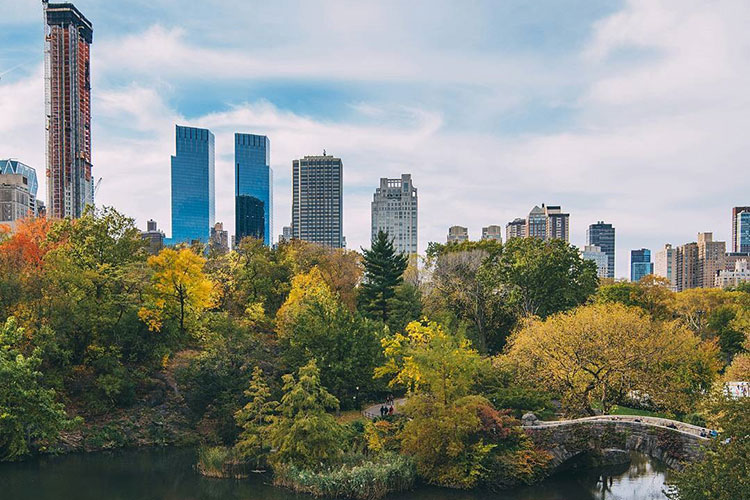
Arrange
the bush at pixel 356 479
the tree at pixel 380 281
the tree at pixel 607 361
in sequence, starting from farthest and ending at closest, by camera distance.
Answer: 1. the tree at pixel 380 281
2. the tree at pixel 607 361
3. the bush at pixel 356 479

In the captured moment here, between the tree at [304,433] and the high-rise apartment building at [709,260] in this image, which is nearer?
the tree at [304,433]

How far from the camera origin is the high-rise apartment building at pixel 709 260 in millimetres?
171125

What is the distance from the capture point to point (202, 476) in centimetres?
2678

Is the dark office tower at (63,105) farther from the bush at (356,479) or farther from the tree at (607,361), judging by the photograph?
the tree at (607,361)

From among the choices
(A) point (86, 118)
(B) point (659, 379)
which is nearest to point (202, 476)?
(B) point (659, 379)

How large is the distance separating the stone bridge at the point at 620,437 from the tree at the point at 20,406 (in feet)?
67.8

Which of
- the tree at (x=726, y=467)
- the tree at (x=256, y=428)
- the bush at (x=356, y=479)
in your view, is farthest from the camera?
the tree at (x=256, y=428)

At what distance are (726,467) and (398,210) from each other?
521 feet

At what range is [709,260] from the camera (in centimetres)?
17212

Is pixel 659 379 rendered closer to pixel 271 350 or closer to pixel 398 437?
pixel 398 437

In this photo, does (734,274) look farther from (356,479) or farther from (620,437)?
(356,479)

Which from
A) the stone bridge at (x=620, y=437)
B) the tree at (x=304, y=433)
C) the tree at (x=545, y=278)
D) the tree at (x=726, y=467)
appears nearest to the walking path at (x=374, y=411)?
the tree at (x=304, y=433)

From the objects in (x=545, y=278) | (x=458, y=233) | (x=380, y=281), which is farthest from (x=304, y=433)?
(x=458, y=233)

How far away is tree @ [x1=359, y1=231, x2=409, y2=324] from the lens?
4625cm
